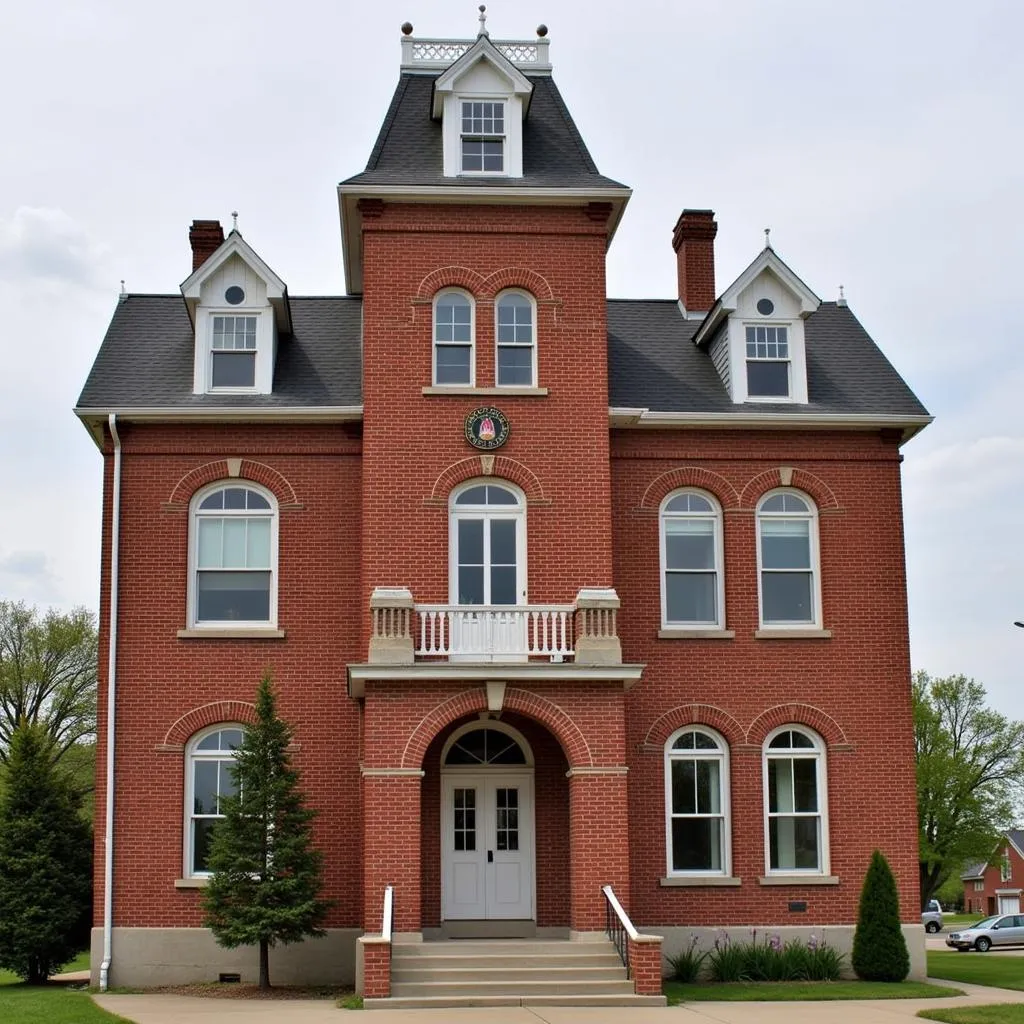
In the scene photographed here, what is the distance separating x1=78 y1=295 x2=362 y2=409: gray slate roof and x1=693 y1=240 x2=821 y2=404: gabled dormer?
21.0 feet

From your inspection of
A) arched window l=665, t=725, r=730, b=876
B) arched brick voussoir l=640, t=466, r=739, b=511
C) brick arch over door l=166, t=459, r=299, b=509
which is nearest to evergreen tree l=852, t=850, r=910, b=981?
arched window l=665, t=725, r=730, b=876

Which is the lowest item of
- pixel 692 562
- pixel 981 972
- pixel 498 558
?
pixel 981 972

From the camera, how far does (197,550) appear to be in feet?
77.5

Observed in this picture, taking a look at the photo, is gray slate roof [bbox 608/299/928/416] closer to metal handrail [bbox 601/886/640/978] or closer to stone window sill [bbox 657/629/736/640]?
stone window sill [bbox 657/629/736/640]

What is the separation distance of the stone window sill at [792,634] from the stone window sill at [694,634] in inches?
18.5

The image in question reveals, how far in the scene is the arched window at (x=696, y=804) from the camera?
2320 centimetres

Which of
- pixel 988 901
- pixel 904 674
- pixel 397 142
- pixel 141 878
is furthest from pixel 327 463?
pixel 988 901

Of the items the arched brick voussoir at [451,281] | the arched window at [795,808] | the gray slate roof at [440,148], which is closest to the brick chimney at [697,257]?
the gray slate roof at [440,148]

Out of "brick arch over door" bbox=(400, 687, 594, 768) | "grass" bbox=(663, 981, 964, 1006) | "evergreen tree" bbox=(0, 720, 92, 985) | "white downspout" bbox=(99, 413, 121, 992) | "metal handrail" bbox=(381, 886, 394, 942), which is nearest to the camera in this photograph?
"metal handrail" bbox=(381, 886, 394, 942)

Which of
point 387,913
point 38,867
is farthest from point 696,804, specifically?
point 38,867

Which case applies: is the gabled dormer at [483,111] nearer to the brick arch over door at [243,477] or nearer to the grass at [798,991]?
the brick arch over door at [243,477]

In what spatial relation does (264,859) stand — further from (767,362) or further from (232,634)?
(767,362)

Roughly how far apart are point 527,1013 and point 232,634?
8201 millimetres

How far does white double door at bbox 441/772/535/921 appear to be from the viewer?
2256 cm
